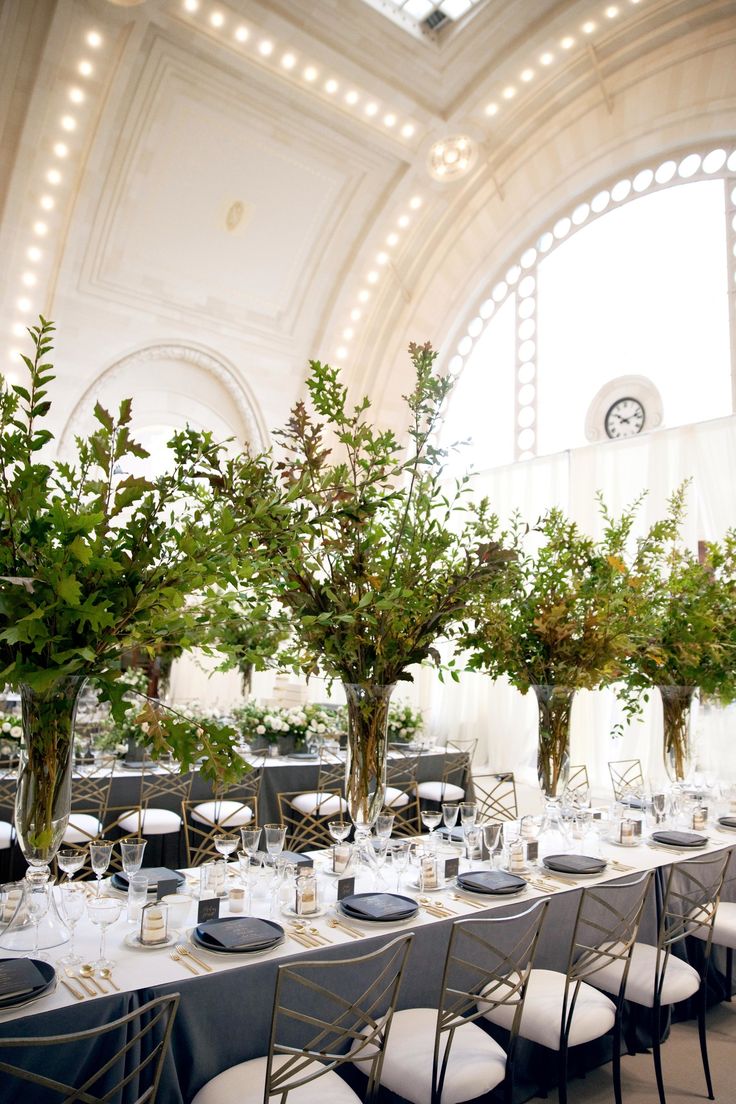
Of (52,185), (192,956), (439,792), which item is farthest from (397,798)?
(52,185)

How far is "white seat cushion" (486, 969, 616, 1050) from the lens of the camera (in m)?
2.64

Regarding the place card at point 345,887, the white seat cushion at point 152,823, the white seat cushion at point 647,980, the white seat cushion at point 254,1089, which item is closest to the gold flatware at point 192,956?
the white seat cushion at point 254,1089

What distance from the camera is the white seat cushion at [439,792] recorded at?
6.45 metres

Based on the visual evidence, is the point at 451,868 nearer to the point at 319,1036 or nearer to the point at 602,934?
the point at 602,934

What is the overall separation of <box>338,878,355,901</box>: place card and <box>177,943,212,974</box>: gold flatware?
62cm

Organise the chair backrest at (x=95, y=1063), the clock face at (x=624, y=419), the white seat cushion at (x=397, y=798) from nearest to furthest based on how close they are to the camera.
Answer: the chair backrest at (x=95, y=1063) < the white seat cushion at (x=397, y=798) < the clock face at (x=624, y=419)

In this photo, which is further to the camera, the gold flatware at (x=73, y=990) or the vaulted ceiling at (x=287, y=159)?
the vaulted ceiling at (x=287, y=159)

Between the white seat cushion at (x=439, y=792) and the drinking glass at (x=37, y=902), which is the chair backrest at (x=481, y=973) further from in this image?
the white seat cushion at (x=439, y=792)

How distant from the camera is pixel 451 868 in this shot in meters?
3.10

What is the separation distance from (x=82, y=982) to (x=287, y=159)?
9853mm

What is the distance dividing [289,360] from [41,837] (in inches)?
399

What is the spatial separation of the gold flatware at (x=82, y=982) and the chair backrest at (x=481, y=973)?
3.00 ft

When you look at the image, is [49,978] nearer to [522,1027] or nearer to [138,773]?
[522,1027]

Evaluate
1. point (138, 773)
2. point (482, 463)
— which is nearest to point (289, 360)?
point (482, 463)
